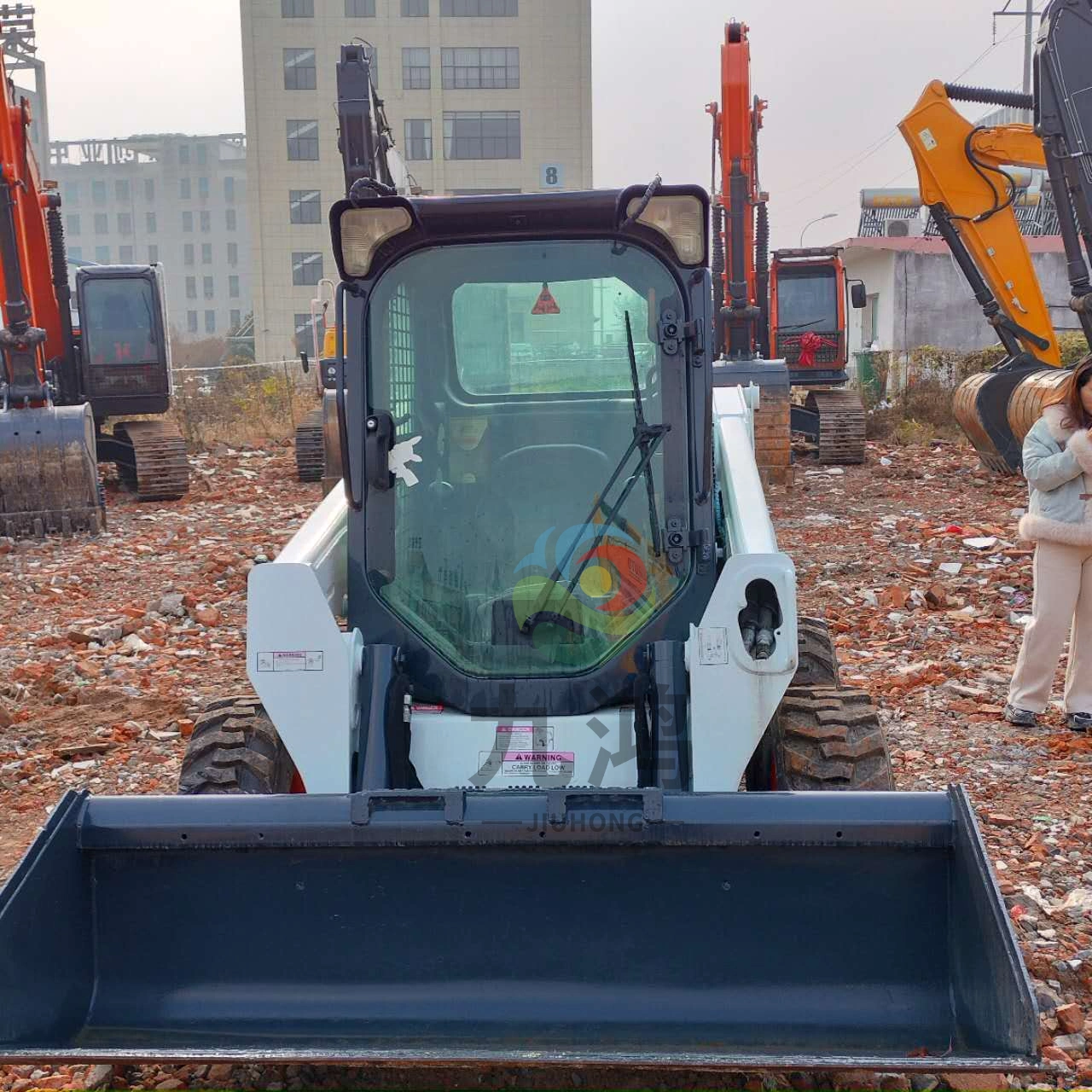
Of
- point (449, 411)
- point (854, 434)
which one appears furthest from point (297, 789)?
point (854, 434)

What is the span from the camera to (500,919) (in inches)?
137

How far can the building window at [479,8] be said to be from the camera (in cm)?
4984

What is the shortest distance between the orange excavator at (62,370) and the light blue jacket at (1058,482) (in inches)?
347

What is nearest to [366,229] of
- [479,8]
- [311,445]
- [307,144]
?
[311,445]

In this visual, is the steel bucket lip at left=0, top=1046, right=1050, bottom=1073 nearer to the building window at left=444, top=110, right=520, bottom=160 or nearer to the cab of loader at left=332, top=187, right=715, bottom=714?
the cab of loader at left=332, top=187, right=715, bottom=714

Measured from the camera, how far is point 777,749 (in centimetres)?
419

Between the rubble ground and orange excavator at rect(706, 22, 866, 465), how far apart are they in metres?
1.94

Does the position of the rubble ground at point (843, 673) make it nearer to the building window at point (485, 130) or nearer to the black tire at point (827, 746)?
the black tire at point (827, 746)

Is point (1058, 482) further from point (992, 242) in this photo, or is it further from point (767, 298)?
point (767, 298)

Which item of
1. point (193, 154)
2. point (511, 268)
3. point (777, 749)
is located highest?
point (193, 154)

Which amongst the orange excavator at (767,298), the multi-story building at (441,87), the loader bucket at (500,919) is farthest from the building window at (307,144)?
the loader bucket at (500,919)

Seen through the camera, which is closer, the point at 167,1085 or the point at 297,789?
the point at 167,1085

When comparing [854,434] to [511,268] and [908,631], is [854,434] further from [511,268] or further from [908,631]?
[511,268]

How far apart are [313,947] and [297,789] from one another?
1.04m
